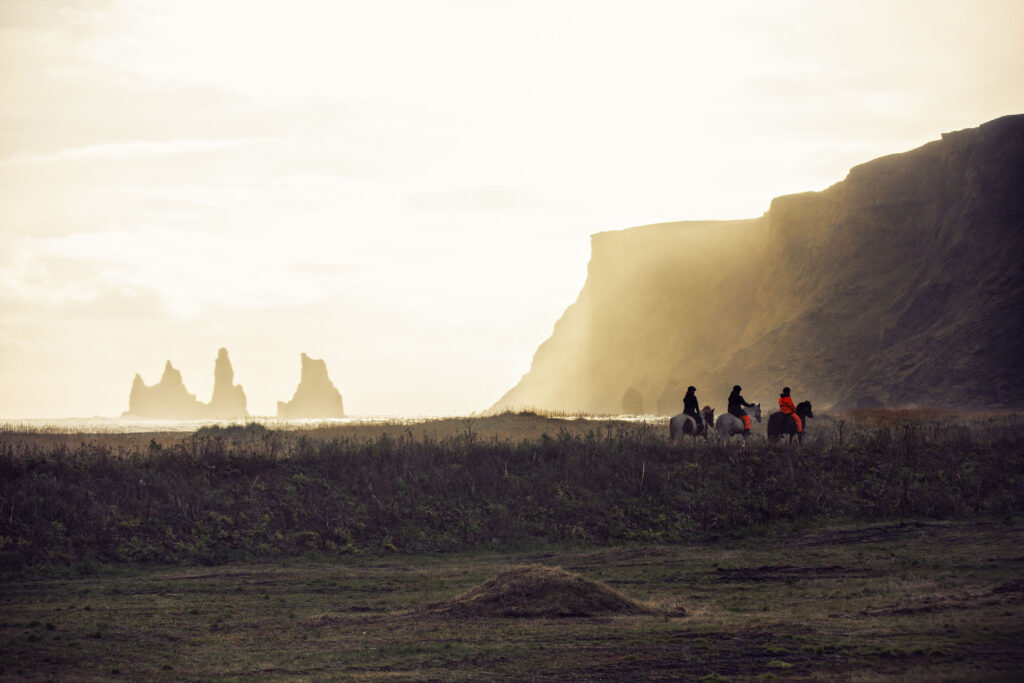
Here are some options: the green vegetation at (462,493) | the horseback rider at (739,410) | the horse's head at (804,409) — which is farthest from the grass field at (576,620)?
the horse's head at (804,409)

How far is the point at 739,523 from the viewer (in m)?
28.0

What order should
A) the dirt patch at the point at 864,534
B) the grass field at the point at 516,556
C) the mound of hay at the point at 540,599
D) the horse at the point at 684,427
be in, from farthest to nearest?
the horse at the point at 684,427 → the dirt patch at the point at 864,534 → the mound of hay at the point at 540,599 → the grass field at the point at 516,556

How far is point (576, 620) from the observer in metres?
16.7

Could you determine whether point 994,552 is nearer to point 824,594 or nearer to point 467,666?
point 824,594

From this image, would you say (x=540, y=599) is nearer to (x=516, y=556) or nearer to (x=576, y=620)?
(x=576, y=620)

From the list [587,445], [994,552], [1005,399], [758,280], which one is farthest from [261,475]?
[758,280]

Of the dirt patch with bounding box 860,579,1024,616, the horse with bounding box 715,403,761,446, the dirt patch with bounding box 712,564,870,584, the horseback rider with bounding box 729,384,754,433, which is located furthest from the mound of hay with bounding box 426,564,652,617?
the horseback rider with bounding box 729,384,754,433

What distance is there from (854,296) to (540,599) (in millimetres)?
80470

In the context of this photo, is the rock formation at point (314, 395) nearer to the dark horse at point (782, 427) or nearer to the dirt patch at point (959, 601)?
the dark horse at point (782, 427)

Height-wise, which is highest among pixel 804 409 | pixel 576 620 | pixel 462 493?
pixel 804 409

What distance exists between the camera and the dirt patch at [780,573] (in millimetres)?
20828

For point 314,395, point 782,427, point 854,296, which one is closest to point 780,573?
point 782,427

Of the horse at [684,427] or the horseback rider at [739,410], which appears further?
the horse at [684,427]

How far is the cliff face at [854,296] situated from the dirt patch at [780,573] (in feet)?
183
